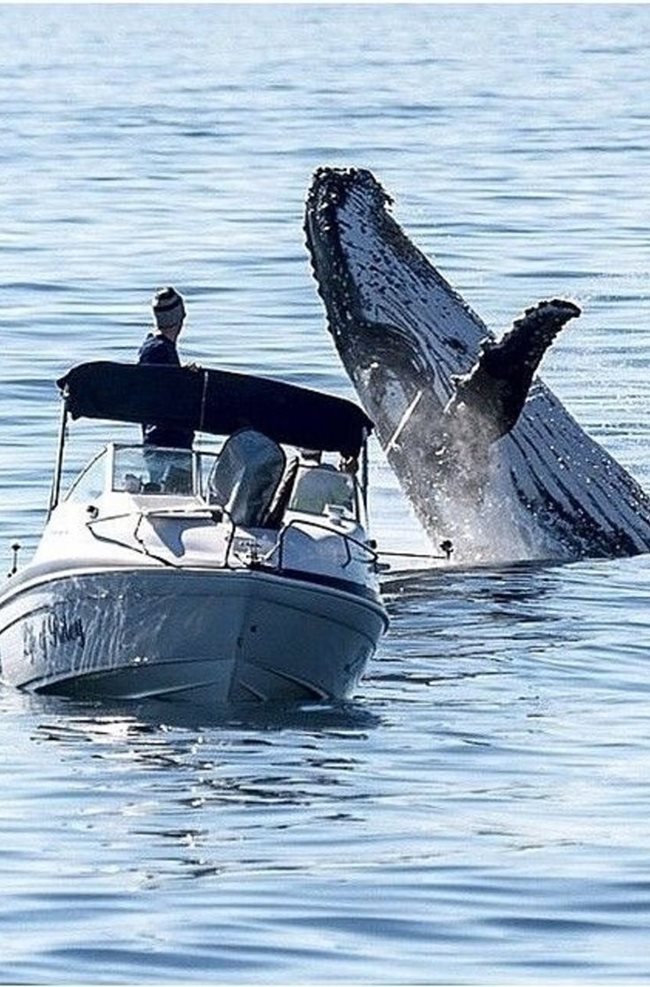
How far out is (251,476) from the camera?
15.5 m

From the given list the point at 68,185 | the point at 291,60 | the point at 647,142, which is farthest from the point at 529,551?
the point at 291,60

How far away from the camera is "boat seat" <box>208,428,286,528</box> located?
15.5m

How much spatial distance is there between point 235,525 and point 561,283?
1962cm

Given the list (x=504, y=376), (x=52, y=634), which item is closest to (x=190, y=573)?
(x=52, y=634)

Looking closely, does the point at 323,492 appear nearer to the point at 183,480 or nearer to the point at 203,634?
the point at 183,480

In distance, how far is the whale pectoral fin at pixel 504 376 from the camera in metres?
18.4

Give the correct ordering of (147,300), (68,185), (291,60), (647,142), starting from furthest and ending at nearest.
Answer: (291,60) < (647,142) < (68,185) < (147,300)

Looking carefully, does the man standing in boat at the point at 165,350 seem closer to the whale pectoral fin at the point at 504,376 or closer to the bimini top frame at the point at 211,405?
the bimini top frame at the point at 211,405

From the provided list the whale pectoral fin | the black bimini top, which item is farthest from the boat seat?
the whale pectoral fin

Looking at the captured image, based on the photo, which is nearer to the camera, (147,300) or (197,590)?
(197,590)

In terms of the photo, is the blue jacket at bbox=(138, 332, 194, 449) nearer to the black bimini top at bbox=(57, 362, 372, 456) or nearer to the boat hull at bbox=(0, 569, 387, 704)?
the black bimini top at bbox=(57, 362, 372, 456)

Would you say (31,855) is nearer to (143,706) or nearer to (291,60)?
(143,706)

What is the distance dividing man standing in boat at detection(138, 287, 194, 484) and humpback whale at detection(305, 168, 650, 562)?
9.65 feet

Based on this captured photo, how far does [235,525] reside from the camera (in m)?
15.3
